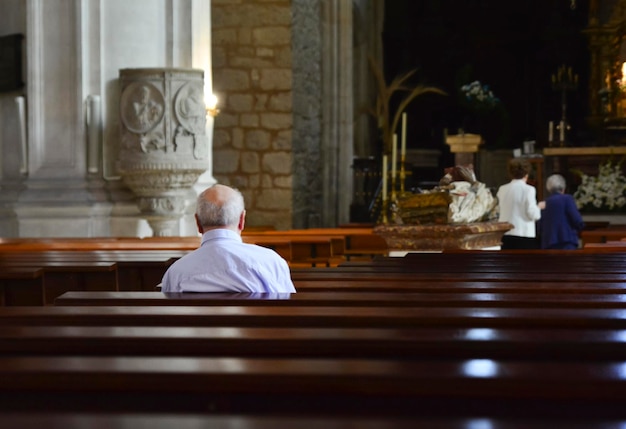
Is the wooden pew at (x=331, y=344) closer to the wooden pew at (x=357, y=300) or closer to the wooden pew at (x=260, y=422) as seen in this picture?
the wooden pew at (x=260, y=422)

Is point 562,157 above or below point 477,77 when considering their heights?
below

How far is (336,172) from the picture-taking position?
14398 mm

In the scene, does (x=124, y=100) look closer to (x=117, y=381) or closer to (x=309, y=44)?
(x=309, y=44)

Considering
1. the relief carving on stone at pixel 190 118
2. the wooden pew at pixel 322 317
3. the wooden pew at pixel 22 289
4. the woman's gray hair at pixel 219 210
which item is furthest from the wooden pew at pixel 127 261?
the wooden pew at pixel 322 317

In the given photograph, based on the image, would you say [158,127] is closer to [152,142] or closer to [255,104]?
[152,142]

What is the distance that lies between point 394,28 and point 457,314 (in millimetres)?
16627

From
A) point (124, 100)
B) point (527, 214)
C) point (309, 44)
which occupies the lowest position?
point (527, 214)

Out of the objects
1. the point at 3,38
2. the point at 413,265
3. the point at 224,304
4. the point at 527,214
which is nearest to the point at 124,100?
the point at 3,38

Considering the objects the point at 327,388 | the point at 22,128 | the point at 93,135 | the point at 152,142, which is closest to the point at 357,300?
the point at 327,388

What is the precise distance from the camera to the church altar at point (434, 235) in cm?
745

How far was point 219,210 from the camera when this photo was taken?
3762 millimetres

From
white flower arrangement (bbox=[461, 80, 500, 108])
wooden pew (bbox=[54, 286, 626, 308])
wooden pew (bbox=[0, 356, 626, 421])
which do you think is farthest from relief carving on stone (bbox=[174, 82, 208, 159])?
white flower arrangement (bbox=[461, 80, 500, 108])

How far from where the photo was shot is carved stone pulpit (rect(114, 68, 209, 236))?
26.6ft

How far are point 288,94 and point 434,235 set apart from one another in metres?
5.45
